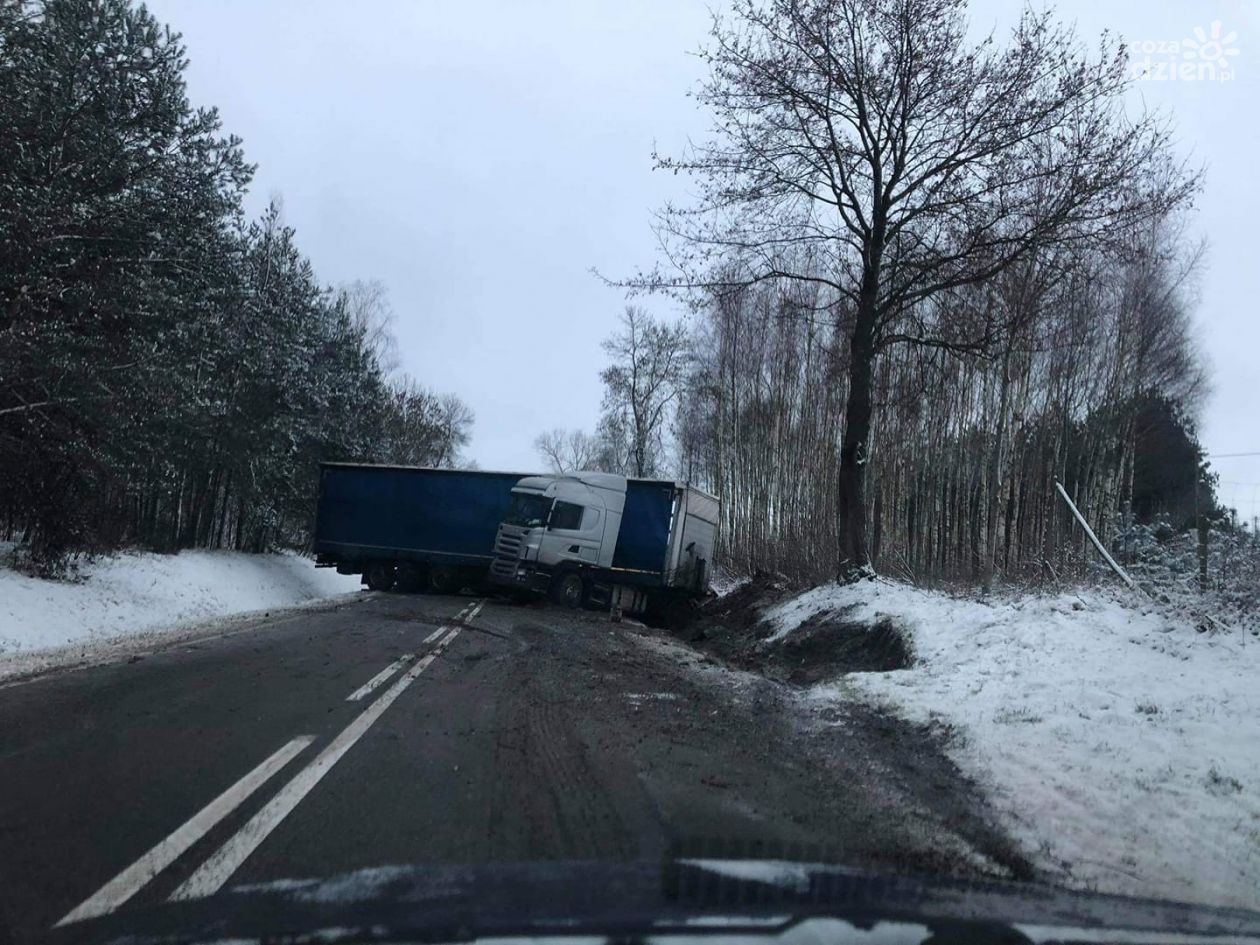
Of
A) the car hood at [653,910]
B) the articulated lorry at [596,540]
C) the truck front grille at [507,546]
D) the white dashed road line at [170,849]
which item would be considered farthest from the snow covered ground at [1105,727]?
the truck front grille at [507,546]

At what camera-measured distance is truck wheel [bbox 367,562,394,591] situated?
29359 millimetres

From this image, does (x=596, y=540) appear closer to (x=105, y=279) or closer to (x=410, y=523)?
(x=410, y=523)

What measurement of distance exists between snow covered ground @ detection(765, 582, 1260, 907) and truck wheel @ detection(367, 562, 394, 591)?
65.0 ft

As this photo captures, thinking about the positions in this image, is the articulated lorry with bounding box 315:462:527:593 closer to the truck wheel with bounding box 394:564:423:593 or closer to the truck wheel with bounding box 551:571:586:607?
the truck wheel with bounding box 394:564:423:593

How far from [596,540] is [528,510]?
191 centimetres

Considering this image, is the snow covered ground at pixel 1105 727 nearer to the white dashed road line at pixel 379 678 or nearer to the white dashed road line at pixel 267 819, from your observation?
the white dashed road line at pixel 267 819

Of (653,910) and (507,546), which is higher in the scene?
(507,546)

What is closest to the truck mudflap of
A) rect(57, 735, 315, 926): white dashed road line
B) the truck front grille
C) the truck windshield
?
the truck front grille

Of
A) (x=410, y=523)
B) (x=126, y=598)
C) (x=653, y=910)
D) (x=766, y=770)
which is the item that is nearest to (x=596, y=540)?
(x=410, y=523)

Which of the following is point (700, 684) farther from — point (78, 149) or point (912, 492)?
point (912, 492)

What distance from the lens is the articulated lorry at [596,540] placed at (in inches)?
936

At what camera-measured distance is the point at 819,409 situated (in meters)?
35.4

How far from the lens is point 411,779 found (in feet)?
19.1

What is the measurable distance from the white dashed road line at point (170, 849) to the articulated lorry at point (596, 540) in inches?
687
